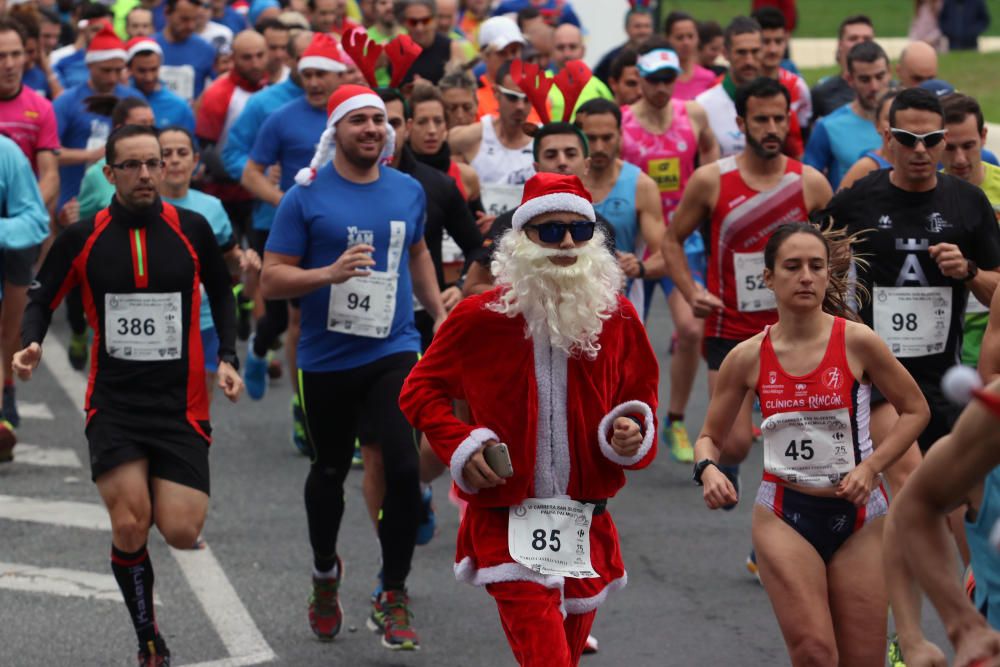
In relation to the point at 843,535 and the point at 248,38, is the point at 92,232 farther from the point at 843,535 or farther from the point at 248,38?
the point at 248,38

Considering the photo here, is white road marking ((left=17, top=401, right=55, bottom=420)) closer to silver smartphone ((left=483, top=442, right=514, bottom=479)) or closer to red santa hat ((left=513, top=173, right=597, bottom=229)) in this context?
red santa hat ((left=513, top=173, right=597, bottom=229))

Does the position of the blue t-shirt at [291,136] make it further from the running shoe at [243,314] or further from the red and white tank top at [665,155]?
the running shoe at [243,314]

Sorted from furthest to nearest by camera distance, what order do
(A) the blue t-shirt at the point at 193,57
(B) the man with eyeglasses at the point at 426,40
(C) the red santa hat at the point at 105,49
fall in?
(A) the blue t-shirt at the point at 193,57 < (B) the man with eyeglasses at the point at 426,40 < (C) the red santa hat at the point at 105,49

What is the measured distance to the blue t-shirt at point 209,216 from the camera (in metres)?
8.83

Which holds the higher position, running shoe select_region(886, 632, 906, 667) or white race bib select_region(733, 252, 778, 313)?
white race bib select_region(733, 252, 778, 313)

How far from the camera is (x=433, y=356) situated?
18.9 feet

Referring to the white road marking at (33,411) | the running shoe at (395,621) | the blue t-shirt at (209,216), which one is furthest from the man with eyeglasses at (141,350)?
the white road marking at (33,411)

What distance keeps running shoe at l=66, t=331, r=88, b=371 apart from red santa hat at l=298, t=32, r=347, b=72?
3178mm

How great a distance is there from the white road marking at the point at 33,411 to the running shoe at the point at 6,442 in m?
1.14

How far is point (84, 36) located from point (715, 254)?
28.8 feet

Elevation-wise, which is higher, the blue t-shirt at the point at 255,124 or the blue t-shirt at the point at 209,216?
the blue t-shirt at the point at 209,216

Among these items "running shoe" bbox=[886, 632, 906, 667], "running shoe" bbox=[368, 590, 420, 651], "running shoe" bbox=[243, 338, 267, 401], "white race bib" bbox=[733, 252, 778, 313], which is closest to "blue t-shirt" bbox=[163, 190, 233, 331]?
"running shoe" bbox=[368, 590, 420, 651]

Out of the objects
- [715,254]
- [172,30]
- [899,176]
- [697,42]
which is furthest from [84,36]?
[899,176]

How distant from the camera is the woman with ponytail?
19.0 ft
